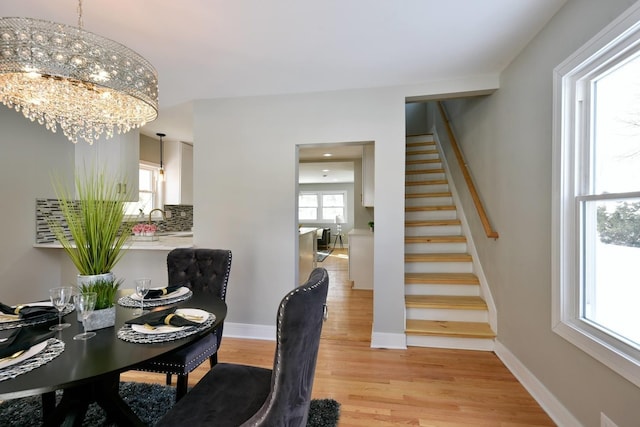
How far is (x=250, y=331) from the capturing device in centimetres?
300

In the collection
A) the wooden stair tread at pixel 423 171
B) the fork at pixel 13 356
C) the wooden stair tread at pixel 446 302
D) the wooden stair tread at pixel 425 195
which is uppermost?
the wooden stair tread at pixel 423 171

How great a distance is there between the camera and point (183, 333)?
1.22m

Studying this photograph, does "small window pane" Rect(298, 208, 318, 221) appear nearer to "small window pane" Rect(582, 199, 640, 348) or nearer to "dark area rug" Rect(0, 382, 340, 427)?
"dark area rug" Rect(0, 382, 340, 427)

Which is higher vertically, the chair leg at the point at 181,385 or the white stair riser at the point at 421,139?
the white stair riser at the point at 421,139

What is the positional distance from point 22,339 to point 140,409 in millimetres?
1000

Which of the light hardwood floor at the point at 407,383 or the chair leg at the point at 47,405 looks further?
the light hardwood floor at the point at 407,383

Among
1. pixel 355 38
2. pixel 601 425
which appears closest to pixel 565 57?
pixel 355 38

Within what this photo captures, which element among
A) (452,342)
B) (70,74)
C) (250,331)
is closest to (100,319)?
(70,74)

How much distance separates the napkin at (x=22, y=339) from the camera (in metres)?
1.01

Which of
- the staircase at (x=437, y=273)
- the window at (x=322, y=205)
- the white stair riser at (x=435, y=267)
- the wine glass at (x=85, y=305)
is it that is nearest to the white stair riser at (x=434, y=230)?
the staircase at (x=437, y=273)

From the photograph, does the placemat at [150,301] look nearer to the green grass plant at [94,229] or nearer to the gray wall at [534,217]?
the green grass plant at [94,229]

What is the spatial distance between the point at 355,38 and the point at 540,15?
112 centimetres

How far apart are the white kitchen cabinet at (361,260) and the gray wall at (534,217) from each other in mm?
1969

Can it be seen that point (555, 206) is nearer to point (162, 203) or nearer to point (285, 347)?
point (285, 347)
